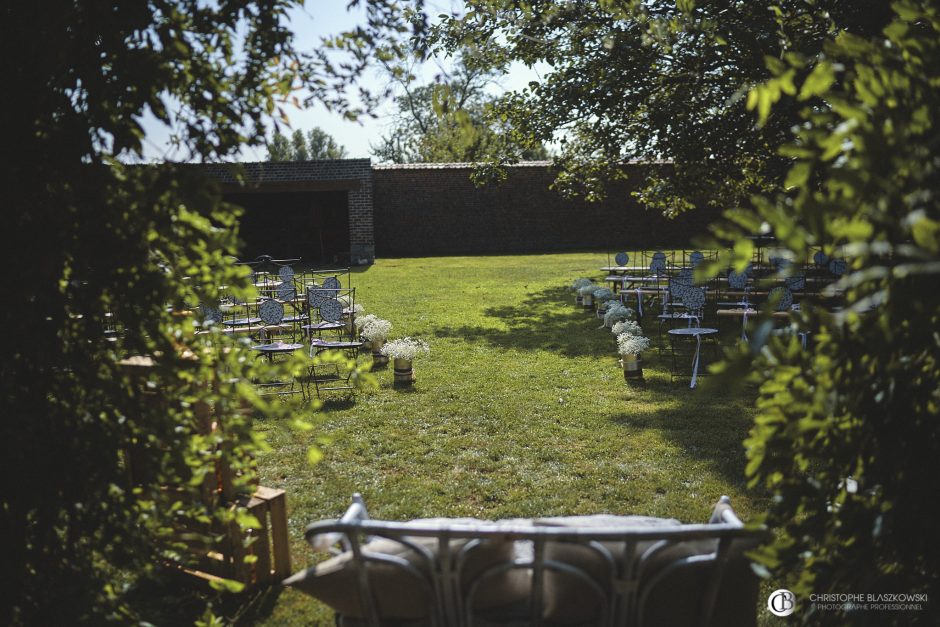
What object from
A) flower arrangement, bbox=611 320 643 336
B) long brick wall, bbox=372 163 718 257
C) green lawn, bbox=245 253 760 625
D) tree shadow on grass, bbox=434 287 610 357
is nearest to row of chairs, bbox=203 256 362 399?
green lawn, bbox=245 253 760 625

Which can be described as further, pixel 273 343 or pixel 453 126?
pixel 273 343

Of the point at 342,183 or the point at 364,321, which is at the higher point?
the point at 342,183

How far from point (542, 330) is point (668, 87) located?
4096 mm

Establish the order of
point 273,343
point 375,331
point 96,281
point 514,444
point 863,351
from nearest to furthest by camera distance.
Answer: point 863,351 < point 96,281 < point 514,444 < point 273,343 < point 375,331

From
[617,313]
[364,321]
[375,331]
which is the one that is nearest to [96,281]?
[375,331]

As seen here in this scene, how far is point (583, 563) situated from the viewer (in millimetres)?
2061

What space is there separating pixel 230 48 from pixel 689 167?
885 centimetres

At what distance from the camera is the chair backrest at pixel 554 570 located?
6.34ft

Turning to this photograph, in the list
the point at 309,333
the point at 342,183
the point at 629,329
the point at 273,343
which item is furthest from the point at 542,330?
the point at 342,183

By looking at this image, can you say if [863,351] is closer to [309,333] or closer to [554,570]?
[554,570]

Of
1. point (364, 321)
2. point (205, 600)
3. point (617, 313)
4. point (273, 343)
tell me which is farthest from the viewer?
point (617, 313)

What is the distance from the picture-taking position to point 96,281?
203 cm

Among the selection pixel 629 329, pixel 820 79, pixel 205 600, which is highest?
pixel 820 79

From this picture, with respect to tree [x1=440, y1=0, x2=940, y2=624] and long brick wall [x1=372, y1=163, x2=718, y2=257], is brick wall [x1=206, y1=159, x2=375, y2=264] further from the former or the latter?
tree [x1=440, y1=0, x2=940, y2=624]
